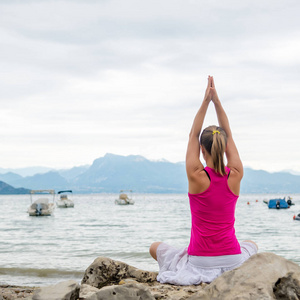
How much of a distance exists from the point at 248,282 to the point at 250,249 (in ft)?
2.88

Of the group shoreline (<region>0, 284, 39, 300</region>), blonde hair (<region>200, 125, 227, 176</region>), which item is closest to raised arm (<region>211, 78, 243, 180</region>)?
blonde hair (<region>200, 125, 227, 176</region>)

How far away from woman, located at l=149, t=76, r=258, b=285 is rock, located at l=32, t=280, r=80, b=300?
0.88 metres

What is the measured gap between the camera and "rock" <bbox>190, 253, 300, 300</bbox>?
341 cm

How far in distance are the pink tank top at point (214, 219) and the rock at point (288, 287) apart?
1.85 feet

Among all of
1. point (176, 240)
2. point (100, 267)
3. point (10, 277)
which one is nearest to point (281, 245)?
point (176, 240)

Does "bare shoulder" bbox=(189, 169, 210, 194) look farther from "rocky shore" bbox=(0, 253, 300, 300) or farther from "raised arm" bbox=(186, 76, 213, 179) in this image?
"rocky shore" bbox=(0, 253, 300, 300)

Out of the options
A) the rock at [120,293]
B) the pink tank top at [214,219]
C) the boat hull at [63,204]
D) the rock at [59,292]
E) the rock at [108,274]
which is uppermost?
the pink tank top at [214,219]

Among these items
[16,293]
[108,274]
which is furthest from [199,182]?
[16,293]

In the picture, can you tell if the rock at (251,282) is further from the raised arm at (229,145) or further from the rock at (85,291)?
the rock at (85,291)

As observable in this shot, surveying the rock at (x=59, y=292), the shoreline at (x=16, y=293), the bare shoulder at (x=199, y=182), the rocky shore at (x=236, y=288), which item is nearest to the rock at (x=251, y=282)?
the rocky shore at (x=236, y=288)

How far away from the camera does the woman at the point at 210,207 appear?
380 cm

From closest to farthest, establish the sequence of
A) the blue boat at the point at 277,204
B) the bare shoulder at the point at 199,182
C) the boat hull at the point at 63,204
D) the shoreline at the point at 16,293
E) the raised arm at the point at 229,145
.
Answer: the bare shoulder at the point at 199,182 < the raised arm at the point at 229,145 < the shoreline at the point at 16,293 < the blue boat at the point at 277,204 < the boat hull at the point at 63,204

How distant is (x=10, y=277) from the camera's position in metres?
10.2

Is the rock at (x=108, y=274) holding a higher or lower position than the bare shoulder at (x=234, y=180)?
lower
